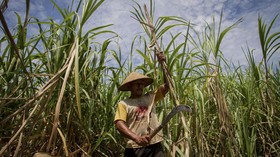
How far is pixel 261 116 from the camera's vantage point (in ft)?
7.55

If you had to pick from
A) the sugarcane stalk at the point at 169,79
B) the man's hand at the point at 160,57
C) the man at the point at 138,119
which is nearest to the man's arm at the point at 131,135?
the man at the point at 138,119

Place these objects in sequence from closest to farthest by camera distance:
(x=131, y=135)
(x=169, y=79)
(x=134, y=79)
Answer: (x=169, y=79) < (x=131, y=135) < (x=134, y=79)

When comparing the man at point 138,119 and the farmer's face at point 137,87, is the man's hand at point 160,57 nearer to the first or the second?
the man at point 138,119

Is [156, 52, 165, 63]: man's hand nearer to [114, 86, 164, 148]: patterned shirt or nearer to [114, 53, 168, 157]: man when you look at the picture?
[114, 53, 168, 157]: man

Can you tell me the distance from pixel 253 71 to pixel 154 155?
4.30ft

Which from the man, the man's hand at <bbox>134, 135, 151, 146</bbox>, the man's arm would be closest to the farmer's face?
the man

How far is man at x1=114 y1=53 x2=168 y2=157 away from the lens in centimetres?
172

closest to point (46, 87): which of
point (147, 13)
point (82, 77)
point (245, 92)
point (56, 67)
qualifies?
point (56, 67)

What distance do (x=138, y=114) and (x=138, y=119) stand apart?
0.12 ft

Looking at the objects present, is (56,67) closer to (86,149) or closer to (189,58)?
(86,149)

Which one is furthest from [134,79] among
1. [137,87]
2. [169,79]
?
→ [169,79]

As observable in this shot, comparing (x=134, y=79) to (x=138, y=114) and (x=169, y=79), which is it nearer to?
(x=138, y=114)

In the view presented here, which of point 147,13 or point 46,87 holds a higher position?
point 147,13

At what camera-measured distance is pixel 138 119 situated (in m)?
1.85
